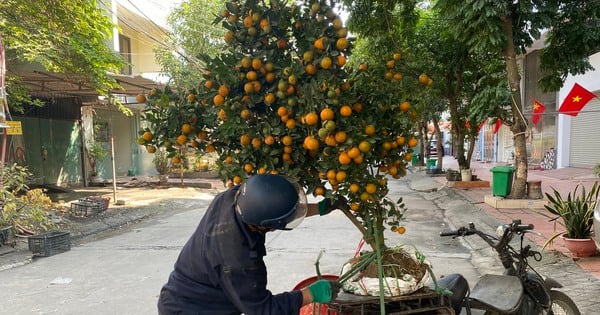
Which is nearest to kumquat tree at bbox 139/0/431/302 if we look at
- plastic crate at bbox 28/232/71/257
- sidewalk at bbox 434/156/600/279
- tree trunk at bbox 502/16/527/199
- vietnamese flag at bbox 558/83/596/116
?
sidewalk at bbox 434/156/600/279

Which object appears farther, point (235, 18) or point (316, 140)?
point (235, 18)

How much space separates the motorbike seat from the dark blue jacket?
4.84 ft

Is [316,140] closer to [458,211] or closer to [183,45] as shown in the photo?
[458,211]

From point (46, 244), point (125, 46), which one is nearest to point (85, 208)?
point (46, 244)

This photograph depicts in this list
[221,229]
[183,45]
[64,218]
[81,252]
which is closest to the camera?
[221,229]

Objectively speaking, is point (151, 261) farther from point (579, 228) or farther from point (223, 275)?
point (579, 228)

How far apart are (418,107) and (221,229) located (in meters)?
1.31

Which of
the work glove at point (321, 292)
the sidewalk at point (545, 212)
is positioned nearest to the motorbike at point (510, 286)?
the work glove at point (321, 292)

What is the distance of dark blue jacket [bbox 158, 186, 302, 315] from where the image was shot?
1767mm

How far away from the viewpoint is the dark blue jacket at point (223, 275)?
1767 mm

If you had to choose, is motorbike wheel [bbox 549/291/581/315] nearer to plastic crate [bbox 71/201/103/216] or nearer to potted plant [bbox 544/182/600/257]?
potted plant [bbox 544/182/600/257]

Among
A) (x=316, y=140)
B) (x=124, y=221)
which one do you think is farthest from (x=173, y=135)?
(x=124, y=221)

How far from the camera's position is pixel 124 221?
910 centimetres

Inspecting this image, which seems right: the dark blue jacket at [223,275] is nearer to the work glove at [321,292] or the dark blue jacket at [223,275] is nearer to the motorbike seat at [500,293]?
the work glove at [321,292]
